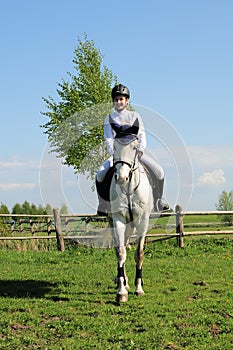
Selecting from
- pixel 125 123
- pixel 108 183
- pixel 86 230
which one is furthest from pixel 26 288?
pixel 86 230

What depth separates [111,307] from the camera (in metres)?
7.05

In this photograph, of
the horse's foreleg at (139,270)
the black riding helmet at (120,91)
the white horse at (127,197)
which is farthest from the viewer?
the horse's foreleg at (139,270)

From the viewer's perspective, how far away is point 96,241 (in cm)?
1516

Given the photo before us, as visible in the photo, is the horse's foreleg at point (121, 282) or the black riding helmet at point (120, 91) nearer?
the horse's foreleg at point (121, 282)

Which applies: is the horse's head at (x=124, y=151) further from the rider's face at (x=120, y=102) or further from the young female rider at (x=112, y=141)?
the rider's face at (x=120, y=102)

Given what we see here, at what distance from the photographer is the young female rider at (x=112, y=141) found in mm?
7355

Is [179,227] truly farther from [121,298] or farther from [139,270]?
[121,298]

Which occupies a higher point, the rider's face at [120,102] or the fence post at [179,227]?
the rider's face at [120,102]

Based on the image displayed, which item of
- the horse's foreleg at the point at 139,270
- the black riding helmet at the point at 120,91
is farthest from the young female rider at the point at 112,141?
the horse's foreleg at the point at 139,270

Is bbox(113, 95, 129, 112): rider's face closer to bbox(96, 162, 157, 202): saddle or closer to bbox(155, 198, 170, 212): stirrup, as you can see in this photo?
bbox(96, 162, 157, 202): saddle

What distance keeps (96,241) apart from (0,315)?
27.7 feet

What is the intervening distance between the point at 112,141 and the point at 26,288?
11.5 ft

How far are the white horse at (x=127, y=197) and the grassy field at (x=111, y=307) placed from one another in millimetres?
698

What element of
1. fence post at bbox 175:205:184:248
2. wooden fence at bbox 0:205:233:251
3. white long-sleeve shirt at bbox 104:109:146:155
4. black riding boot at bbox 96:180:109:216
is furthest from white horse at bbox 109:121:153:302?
fence post at bbox 175:205:184:248
